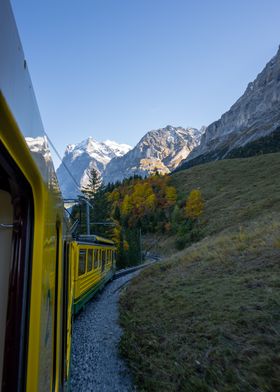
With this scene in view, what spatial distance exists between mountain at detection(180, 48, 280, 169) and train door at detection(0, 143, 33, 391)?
333 ft

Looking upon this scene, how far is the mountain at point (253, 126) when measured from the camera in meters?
110

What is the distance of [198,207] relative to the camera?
57.8m

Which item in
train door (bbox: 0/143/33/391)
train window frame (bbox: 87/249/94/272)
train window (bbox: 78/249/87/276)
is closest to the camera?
train door (bbox: 0/143/33/391)

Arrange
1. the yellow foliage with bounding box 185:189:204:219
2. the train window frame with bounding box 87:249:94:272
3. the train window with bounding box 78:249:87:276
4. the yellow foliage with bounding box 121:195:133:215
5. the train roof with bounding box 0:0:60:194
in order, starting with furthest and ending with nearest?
1. the yellow foliage with bounding box 121:195:133:215
2. the yellow foliage with bounding box 185:189:204:219
3. the train window frame with bounding box 87:249:94:272
4. the train window with bounding box 78:249:87:276
5. the train roof with bounding box 0:0:60:194

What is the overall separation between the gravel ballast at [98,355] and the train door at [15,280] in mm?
5214

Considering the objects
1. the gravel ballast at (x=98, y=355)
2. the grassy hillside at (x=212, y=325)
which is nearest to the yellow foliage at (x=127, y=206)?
the grassy hillside at (x=212, y=325)

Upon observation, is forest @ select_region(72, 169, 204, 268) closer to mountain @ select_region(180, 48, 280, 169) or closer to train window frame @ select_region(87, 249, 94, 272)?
train window frame @ select_region(87, 249, 94, 272)

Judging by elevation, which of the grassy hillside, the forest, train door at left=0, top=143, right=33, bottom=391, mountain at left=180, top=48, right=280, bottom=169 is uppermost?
mountain at left=180, top=48, right=280, bottom=169

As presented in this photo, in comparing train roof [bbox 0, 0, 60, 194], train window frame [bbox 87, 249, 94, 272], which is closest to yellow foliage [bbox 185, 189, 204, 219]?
train window frame [bbox 87, 249, 94, 272]

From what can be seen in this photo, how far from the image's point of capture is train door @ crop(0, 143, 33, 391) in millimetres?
1445

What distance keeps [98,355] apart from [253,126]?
5654 inches

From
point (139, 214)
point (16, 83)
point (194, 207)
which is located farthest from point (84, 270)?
point (139, 214)

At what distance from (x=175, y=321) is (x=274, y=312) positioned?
2662 mm

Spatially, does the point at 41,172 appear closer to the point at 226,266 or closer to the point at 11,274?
the point at 11,274
